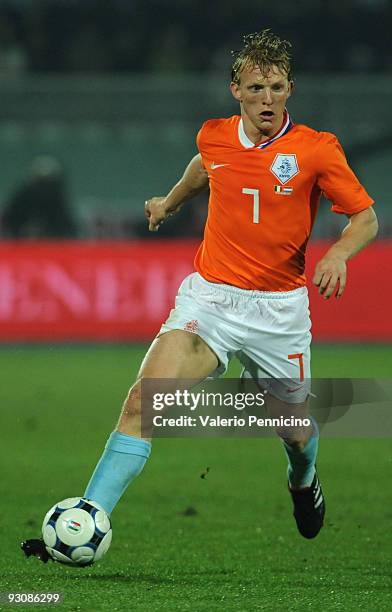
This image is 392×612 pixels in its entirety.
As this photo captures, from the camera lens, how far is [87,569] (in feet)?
16.1

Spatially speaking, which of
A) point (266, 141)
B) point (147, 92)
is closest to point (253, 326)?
point (266, 141)

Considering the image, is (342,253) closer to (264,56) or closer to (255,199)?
(255,199)

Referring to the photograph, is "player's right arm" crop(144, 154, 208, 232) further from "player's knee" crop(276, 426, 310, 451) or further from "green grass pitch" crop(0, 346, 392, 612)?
"green grass pitch" crop(0, 346, 392, 612)

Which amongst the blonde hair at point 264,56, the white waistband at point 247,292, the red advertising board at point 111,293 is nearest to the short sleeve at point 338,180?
the blonde hair at point 264,56

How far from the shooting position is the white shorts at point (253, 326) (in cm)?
498

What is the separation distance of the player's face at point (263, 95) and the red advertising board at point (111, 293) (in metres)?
8.69

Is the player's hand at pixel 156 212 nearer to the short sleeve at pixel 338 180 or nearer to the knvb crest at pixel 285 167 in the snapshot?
the knvb crest at pixel 285 167

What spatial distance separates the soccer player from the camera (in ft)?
16.0

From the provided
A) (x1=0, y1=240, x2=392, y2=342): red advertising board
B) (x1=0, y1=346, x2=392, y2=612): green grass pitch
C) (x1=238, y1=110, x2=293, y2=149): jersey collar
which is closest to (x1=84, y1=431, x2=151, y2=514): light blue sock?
(x1=0, y1=346, x2=392, y2=612): green grass pitch

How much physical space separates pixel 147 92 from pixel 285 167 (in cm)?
1238

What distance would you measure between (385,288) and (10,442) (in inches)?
255

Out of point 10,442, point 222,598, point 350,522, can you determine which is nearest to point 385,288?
point 10,442

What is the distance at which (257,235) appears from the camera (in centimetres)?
503

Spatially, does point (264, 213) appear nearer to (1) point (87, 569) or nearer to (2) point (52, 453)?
(1) point (87, 569)
